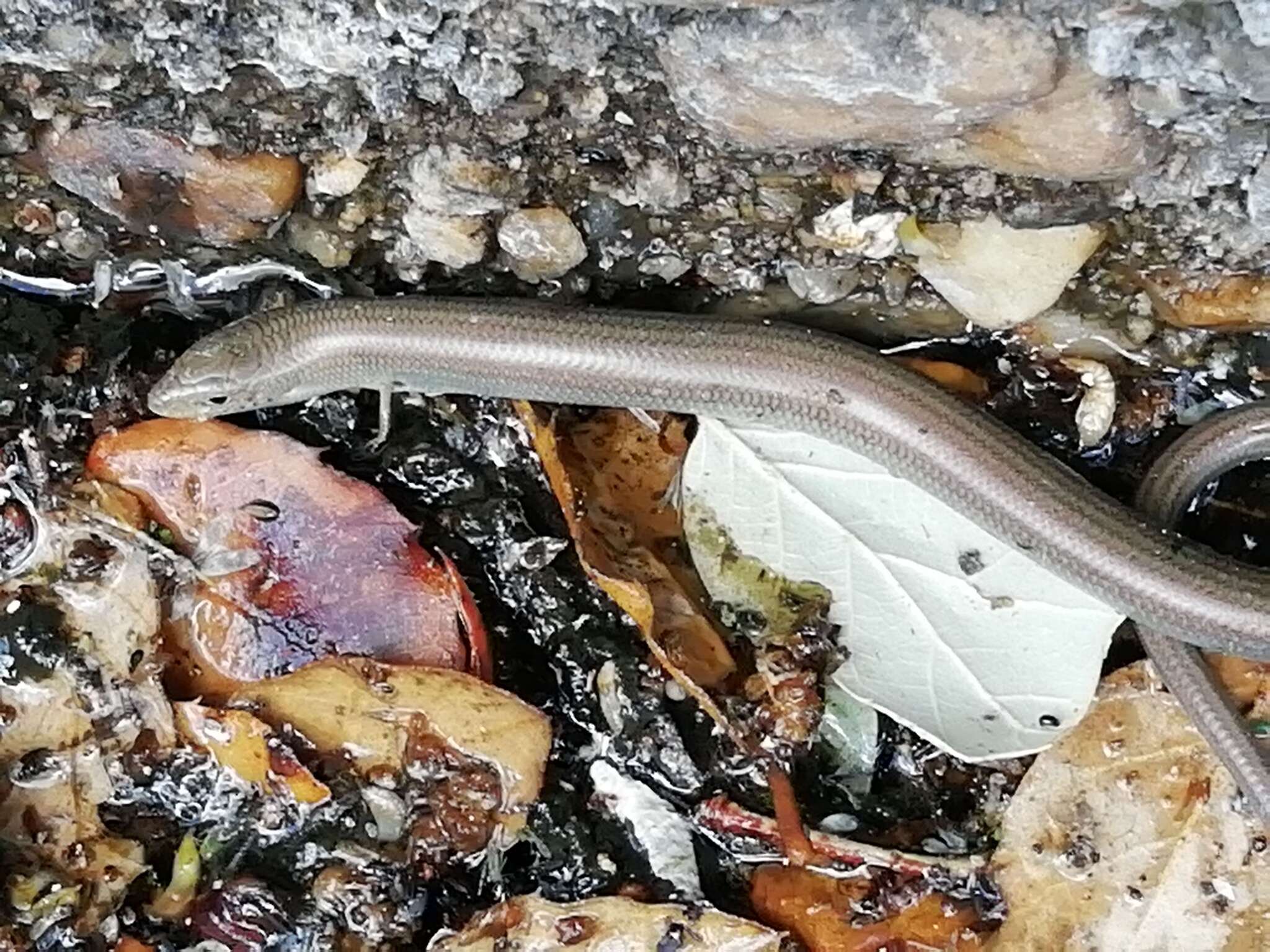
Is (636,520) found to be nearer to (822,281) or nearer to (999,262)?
(822,281)

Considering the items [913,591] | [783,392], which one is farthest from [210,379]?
[913,591]

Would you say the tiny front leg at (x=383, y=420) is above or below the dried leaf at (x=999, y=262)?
below

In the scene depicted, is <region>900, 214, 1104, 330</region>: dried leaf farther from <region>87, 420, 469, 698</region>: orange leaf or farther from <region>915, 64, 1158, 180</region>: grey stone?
<region>87, 420, 469, 698</region>: orange leaf

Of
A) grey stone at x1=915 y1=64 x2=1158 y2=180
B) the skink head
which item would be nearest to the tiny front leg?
the skink head

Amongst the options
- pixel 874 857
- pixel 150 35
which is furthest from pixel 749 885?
pixel 150 35

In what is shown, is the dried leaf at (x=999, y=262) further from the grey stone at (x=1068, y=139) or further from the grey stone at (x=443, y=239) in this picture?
the grey stone at (x=443, y=239)

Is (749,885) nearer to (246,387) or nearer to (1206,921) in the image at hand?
(1206,921)

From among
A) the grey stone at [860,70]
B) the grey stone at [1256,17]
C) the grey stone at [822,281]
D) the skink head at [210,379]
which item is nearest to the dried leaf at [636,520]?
the grey stone at [822,281]
